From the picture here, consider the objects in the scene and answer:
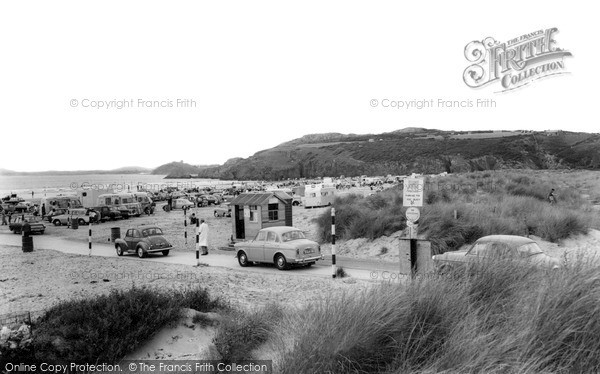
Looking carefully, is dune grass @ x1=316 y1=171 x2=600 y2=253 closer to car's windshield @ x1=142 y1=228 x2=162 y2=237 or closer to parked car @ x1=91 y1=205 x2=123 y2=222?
car's windshield @ x1=142 y1=228 x2=162 y2=237

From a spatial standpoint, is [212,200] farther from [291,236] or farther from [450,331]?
[450,331]

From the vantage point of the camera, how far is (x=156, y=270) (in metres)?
14.0

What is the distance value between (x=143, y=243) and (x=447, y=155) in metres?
93.0

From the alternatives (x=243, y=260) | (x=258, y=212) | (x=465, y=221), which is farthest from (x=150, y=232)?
(x=465, y=221)

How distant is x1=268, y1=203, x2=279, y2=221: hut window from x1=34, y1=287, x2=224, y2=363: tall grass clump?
10.8 metres

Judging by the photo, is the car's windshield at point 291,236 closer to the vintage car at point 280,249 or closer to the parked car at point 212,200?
the vintage car at point 280,249

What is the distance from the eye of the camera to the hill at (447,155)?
92.2m

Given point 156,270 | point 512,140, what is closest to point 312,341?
point 156,270

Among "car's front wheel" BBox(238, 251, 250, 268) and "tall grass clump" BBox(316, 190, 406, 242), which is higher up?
"tall grass clump" BBox(316, 190, 406, 242)

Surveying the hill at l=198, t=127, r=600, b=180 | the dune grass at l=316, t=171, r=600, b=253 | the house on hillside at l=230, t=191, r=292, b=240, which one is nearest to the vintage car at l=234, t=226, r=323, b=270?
the house on hillside at l=230, t=191, r=292, b=240

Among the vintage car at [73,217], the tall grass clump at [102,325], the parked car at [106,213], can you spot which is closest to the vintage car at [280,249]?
the tall grass clump at [102,325]

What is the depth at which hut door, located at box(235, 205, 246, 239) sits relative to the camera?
779 inches

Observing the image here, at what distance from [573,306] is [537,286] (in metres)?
0.77

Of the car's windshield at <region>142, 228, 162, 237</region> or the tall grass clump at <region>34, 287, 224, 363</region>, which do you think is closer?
the tall grass clump at <region>34, 287, 224, 363</region>
